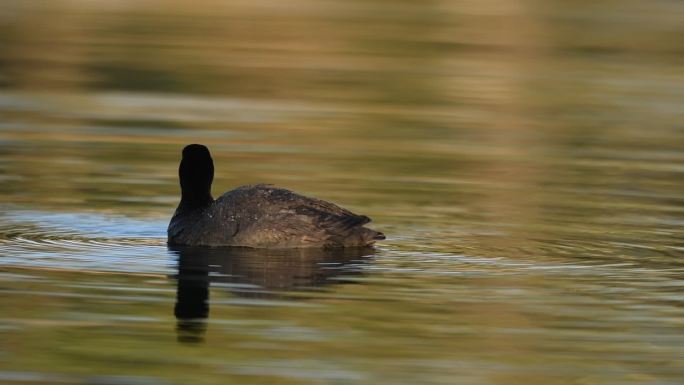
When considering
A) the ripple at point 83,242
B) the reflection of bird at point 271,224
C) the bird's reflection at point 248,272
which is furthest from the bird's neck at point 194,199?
the bird's reflection at point 248,272

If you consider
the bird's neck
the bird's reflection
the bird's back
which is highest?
the bird's neck

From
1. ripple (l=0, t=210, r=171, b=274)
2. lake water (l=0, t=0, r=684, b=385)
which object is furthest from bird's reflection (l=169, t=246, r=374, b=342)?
ripple (l=0, t=210, r=171, b=274)

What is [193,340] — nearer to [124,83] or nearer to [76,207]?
[76,207]

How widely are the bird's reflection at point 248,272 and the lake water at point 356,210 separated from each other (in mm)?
35

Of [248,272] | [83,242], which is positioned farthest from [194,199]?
[248,272]

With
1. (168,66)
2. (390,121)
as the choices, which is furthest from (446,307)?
(168,66)

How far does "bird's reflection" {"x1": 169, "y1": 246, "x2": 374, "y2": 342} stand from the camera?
11.7 meters

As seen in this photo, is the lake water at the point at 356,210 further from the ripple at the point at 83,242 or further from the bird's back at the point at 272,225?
the bird's back at the point at 272,225

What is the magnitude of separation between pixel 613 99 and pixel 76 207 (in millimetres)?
13852

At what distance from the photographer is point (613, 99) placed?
90.7 ft

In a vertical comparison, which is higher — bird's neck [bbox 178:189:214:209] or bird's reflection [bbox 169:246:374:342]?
bird's neck [bbox 178:189:214:209]

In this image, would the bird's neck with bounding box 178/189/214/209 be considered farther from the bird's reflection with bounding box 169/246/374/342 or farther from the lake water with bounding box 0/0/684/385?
the bird's reflection with bounding box 169/246/374/342

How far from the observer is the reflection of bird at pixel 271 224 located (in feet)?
46.5

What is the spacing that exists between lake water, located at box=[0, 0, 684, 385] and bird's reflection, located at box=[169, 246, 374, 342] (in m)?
0.04
